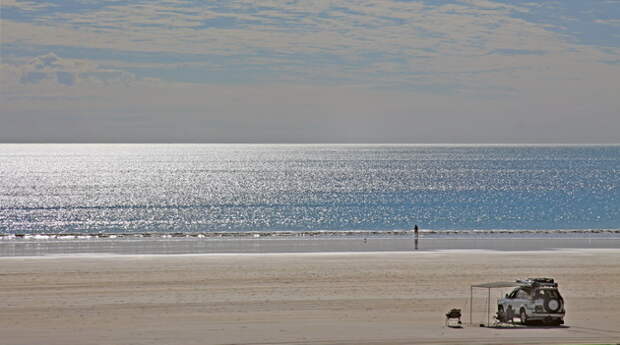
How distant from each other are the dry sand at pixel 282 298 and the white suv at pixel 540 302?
A: 524mm

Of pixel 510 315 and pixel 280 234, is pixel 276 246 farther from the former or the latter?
pixel 510 315

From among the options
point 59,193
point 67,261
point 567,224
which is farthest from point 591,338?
point 59,193

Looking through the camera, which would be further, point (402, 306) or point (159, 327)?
point (402, 306)

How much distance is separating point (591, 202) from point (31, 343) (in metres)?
131

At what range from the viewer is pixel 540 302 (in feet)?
84.2

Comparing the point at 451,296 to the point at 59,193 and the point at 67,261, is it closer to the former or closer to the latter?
the point at 67,261

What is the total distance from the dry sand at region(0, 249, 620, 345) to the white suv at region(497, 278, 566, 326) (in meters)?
0.52

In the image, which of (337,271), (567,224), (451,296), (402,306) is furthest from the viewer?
(567,224)

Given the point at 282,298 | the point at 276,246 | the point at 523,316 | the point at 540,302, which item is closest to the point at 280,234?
the point at 276,246

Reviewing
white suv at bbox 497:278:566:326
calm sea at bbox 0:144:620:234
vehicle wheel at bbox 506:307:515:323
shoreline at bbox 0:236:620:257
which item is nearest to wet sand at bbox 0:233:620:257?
shoreline at bbox 0:236:620:257

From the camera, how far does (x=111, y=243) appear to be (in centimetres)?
5956

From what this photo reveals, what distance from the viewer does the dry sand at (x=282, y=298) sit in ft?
79.1

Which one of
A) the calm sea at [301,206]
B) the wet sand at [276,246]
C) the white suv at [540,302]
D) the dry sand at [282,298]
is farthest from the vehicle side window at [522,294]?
the calm sea at [301,206]

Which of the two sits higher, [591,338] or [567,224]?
[591,338]
